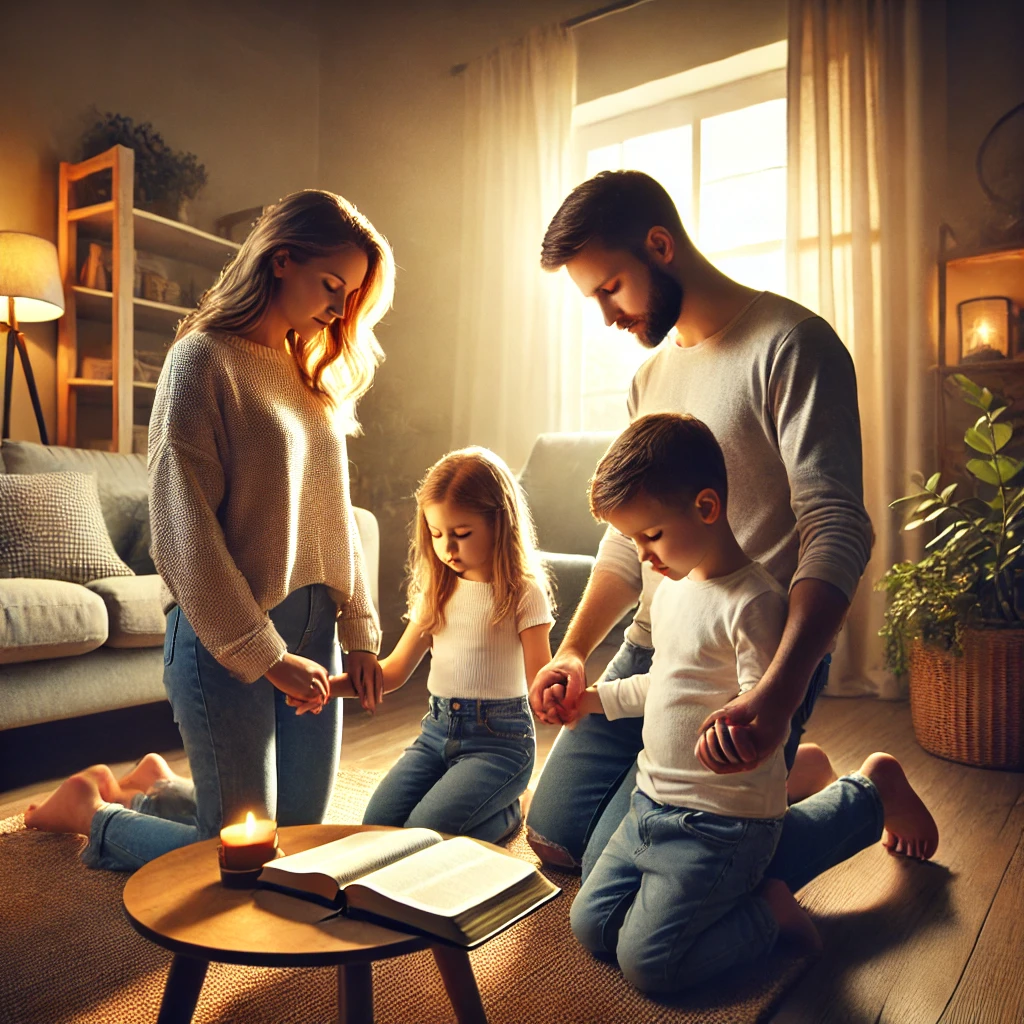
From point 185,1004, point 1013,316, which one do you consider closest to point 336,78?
point 1013,316

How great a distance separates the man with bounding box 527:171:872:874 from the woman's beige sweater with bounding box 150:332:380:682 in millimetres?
390

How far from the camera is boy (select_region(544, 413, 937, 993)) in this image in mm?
1104

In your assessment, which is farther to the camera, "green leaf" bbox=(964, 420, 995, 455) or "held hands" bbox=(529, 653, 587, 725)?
"green leaf" bbox=(964, 420, 995, 455)

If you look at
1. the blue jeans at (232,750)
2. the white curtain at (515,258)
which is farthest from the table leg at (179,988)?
the white curtain at (515,258)

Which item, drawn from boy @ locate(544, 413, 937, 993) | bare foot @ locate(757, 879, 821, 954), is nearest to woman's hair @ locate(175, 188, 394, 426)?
boy @ locate(544, 413, 937, 993)

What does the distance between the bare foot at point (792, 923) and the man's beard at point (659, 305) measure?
0.80 meters

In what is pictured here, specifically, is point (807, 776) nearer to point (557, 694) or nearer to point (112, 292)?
point (557, 694)

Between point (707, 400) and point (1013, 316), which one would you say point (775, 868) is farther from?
point (1013, 316)

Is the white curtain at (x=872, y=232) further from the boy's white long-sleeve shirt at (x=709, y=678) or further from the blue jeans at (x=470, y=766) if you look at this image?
the boy's white long-sleeve shirt at (x=709, y=678)

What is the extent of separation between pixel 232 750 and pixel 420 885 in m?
0.52

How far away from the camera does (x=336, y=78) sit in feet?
15.4

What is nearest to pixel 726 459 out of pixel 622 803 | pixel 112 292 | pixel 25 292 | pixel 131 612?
pixel 622 803

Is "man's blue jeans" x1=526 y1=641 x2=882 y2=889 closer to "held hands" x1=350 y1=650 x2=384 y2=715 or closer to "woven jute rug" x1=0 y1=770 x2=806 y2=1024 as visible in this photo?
"woven jute rug" x1=0 y1=770 x2=806 y2=1024

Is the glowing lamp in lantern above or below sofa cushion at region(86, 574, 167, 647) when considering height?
above
